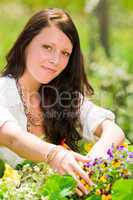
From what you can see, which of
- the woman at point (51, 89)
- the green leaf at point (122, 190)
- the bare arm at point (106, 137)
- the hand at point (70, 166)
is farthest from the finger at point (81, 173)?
the woman at point (51, 89)

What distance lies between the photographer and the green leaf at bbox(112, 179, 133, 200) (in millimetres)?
1535

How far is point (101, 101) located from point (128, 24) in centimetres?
270

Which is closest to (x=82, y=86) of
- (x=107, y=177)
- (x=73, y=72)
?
(x=73, y=72)

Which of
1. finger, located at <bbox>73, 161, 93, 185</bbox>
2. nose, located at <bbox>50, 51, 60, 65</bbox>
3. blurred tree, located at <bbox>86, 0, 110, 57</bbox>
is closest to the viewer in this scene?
finger, located at <bbox>73, 161, 93, 185</bbox>

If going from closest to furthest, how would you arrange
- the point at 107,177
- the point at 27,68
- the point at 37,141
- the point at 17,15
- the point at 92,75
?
the point at 107,177 < the point at 37,141 < the point at 27,68 < the point at 92,75 < the point at 17,15

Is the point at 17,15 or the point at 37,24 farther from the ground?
the point at 37,24

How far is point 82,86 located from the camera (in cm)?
269

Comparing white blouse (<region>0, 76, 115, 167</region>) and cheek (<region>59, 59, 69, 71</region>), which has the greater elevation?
cheek (<region>59, 59, 69, 71</region>)

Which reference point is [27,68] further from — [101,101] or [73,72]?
[101,101]

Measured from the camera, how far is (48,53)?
240 centimetres

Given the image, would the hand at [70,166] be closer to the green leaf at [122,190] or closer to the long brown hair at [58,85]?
the green leaf at [122,190]

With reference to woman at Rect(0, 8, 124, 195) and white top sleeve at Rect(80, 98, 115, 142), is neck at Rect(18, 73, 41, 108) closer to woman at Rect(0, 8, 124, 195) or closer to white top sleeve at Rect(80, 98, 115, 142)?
woman at Rect(0, 8, 124, 195)

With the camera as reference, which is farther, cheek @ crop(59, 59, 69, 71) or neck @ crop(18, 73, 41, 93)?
neck @ crop(18, 73, 41, 93)

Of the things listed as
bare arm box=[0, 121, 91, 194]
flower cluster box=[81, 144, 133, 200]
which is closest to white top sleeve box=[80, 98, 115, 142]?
bare arm box=[0, 121, 91, 194]
